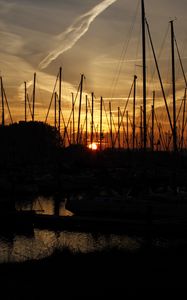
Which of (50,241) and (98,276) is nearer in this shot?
(98,276)

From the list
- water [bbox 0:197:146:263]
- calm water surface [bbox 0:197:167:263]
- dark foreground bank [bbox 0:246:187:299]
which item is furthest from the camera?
calm water surface [bbox 0:197:167:263]

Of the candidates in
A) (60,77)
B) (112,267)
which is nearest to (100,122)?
(60,77)

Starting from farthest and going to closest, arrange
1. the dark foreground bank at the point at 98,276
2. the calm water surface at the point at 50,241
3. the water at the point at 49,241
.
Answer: the calm water surface at the point at 50,241
the water at the point at 49,241
the dark foreground bank at the point at 98,276

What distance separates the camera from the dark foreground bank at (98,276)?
11836 millimetres

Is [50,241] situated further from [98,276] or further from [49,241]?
[98,276]

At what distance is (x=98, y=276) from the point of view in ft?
42.8

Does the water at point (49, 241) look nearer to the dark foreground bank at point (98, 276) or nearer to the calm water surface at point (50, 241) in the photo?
the calm water surface at point (50, 241)

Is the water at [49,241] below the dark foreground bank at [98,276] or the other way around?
below

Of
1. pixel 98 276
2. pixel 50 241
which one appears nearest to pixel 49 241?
pixel 50 241

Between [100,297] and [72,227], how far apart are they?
52.4 feet

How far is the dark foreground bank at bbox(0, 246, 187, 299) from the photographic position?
1184cm

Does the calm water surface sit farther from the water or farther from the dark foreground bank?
the dark foreground bank

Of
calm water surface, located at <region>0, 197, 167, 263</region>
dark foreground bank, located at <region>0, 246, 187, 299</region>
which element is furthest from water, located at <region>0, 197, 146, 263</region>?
dark foreground bank, located at <region>0, 246, 187, 299</region>

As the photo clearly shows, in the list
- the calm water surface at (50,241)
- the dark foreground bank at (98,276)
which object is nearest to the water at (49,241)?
the calm water surface at (50,241)
